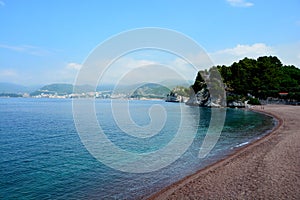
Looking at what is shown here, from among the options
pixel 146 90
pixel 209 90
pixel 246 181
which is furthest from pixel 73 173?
pixel 209 90

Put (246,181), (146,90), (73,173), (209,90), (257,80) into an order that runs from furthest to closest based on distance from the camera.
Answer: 1. (209,90)
2. (257,80)
3. (146,90)
4. (73,173)
5. (246,181)

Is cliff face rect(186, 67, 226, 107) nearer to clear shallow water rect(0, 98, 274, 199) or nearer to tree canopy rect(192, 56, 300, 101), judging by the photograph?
tree canopy rect(192, 56, 300, 101)

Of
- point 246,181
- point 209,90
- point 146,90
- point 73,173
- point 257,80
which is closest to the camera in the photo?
point 246,181

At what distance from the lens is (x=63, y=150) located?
20.3 meters

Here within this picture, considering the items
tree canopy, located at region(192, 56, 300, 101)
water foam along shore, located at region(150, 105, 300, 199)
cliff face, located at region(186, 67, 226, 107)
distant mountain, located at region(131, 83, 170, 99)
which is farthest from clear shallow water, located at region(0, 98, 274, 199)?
tree canopy, located at region(192, 56, 300, 101)

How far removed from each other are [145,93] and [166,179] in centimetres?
7395

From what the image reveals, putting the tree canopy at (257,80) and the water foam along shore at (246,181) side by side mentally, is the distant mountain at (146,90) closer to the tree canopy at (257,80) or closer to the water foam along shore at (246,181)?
the tree canopy at (257,80)

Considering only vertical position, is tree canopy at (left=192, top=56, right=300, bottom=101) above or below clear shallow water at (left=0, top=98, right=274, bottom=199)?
above

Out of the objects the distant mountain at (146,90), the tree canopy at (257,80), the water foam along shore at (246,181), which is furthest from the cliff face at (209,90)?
the water foam along shore at (246,181)

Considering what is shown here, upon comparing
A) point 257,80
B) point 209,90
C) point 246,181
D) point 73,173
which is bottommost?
point 73,173

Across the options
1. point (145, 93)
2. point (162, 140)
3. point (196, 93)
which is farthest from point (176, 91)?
point (162, 140)

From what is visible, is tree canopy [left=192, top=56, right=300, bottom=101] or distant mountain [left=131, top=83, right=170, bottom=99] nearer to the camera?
distant mountain [left=131, top=83, right=170, bottom=99]

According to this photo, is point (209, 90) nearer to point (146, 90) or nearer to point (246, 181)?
point (146, 90)

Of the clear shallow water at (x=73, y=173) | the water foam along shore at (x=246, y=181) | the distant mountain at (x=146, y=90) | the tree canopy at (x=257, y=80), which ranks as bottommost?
the clear shallow water at (x=73, y=173)
